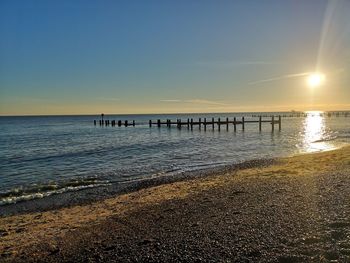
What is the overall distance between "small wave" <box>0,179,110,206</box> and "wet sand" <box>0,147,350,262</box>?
260 centimetres

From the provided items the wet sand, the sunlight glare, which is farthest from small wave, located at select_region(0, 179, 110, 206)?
the sunlight glare

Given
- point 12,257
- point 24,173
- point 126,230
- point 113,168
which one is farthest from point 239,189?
point 24,173

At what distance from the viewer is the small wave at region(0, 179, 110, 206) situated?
13.2m

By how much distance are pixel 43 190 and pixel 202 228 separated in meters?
9.88

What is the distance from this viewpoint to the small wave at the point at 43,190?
13.2 metres

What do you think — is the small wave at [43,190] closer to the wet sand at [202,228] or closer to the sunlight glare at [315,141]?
the wet sand at [202,228]

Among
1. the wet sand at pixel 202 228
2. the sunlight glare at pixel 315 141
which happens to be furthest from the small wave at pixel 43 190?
the sunlight glare at pixel 315 141

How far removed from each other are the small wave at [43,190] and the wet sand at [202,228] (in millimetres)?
2604

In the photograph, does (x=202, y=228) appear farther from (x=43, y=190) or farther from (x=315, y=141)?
(x=315, y=141)

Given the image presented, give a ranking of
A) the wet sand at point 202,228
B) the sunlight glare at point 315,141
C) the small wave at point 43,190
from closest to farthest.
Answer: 1. the wet sand at point 202,228
2. the small wave at point 43,190
3. the sunlight glare at point 315,141

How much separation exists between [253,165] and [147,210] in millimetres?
11345

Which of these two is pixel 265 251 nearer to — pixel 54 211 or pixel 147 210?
pixel 147 210

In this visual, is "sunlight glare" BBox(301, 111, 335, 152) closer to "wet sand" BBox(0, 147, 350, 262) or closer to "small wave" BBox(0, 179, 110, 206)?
"wet sand" BBox(0, 147, 350, 262)

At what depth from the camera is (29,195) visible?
541 inches
